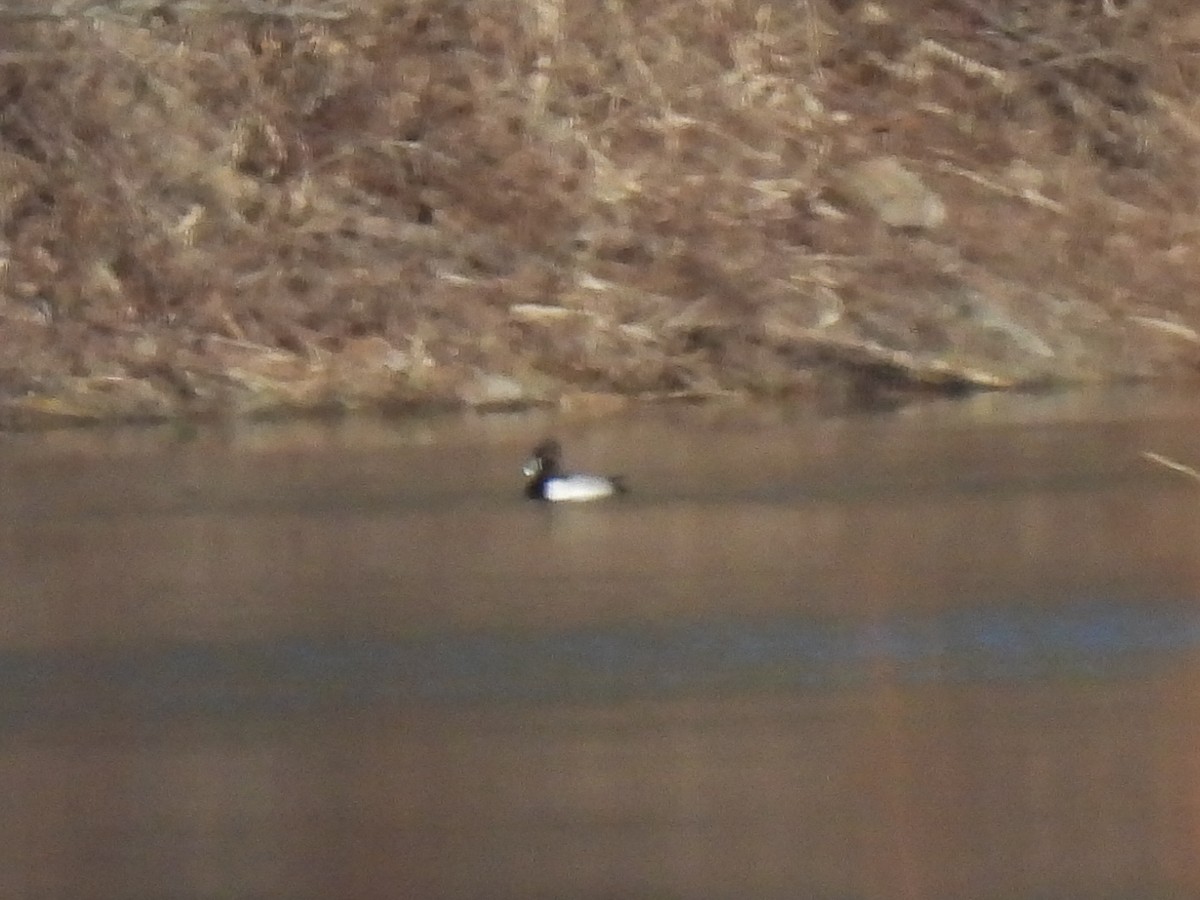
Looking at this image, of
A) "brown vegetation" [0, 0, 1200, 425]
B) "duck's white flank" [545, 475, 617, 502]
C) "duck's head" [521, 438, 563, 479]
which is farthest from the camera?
"brown vegetation" [0, 0, 1200, 425]

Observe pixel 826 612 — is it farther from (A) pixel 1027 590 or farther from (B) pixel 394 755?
(B) pixel 394 755

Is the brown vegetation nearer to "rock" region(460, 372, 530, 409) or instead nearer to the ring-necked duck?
"rock" region(460, 372, 530, 409)

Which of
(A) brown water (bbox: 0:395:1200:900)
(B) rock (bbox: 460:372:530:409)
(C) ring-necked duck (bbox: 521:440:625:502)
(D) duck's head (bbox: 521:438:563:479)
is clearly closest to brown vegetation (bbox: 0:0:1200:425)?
(B) rock (bbox: 460:372:530:409)

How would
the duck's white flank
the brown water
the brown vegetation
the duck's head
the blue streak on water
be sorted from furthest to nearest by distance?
1. the brown vegetation
2. the duck's head
3. the duck's white flank
4. the blue streak on water
5. the brown water

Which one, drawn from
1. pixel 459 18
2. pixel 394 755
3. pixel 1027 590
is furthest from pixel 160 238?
pixel 394 755

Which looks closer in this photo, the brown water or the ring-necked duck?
the brown water

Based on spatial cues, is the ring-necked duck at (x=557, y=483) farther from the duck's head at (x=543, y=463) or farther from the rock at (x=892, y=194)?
the rock at (x=892, y=194)

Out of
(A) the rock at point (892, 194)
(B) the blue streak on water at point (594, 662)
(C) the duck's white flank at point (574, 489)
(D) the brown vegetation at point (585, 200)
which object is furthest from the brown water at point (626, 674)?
(A) the rock at point (892, 194)
